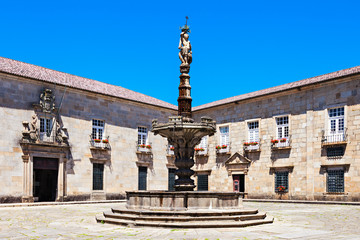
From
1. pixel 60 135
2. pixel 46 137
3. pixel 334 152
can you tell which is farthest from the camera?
pixel 60 135

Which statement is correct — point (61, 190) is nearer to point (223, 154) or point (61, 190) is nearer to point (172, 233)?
point (223, 154)

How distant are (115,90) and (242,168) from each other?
10.9m

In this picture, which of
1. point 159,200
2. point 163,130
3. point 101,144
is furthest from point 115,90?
point 159,200

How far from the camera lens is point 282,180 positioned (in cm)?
2536

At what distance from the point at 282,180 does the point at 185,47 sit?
14063 millimetres

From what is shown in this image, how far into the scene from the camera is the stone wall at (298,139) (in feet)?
72.9

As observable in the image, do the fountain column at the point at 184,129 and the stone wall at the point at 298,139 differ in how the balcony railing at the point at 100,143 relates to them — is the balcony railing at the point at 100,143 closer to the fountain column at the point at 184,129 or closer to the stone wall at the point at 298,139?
the stone wall at the point at 298,139

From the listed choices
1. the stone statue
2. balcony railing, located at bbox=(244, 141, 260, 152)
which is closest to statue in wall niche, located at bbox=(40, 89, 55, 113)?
the stone statue

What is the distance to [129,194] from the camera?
484 inches

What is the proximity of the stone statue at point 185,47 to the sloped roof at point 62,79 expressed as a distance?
11.7 m

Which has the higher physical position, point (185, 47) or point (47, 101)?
point (185, 47)

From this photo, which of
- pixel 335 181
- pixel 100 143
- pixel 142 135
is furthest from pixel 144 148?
pixel 335 181

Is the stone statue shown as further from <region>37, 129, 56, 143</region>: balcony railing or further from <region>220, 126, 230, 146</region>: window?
<region>220, 126, 230, 146</region>: window

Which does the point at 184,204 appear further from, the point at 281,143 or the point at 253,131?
the point at 253,131
